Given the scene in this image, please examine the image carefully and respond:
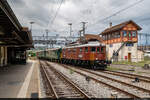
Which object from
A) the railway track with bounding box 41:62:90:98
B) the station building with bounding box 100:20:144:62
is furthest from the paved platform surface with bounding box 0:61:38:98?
the station building with bounding box 100:20:144:62

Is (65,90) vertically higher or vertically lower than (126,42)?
lower

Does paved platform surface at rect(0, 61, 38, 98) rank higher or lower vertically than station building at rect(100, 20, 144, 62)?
lower

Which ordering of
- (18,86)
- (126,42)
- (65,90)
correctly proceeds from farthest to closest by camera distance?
(126,42) → (18,86) → (65,90)

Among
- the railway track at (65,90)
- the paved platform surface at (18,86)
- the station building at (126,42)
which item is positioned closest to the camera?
the paved platform surface at (18,86)

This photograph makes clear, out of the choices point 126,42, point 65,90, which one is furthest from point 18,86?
point 126,42

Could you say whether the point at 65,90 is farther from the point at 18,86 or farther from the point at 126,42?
the point at 126,42

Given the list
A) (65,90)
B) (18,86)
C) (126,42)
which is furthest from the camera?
(126,42)

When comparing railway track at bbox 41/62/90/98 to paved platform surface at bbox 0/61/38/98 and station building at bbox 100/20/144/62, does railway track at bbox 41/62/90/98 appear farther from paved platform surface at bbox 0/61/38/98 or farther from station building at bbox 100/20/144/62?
station building at bbox 100/20/144/62

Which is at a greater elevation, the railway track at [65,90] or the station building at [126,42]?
the station building at [126,42]

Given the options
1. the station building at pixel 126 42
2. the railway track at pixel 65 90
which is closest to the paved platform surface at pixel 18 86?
the railway track at pixel 65 90

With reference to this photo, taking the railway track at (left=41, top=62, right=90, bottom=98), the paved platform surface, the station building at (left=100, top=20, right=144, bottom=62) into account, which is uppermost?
the station building at (left=100, top=20, right=144, bottom=62)

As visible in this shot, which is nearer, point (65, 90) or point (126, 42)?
point (65, 90)

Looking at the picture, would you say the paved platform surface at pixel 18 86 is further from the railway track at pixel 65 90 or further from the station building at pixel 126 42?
the station building at pixel 126 42

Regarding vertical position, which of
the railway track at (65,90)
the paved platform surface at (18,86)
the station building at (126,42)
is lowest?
the railway track at (65,90)
